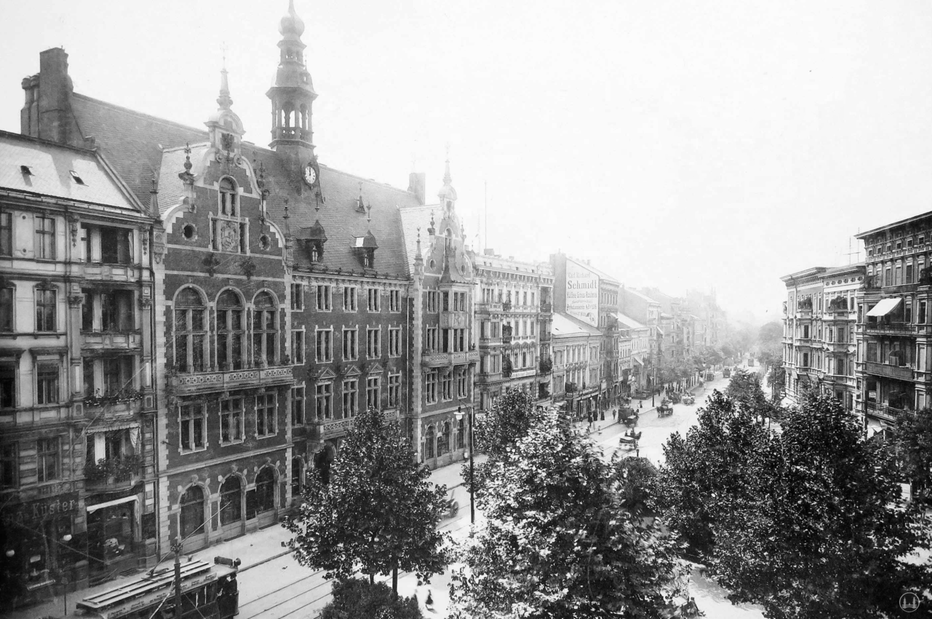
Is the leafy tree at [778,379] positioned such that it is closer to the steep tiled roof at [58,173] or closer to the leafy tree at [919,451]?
the leafy tree at [919,451]

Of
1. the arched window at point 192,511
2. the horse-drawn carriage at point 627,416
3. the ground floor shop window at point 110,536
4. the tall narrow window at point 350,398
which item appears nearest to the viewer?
the ground floor shop window at point 110,536

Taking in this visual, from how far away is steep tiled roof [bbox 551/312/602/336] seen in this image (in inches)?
2753

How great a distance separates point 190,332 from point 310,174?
16268 millimetres

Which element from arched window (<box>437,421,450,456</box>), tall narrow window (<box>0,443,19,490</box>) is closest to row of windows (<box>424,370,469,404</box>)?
arched window (<box>437,421,450,456</box>)

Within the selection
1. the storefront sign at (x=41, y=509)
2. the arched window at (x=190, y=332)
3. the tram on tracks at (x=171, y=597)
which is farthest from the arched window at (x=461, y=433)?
the storefront sign at (x=41, y=509)

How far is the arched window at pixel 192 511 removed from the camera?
96.4 ft

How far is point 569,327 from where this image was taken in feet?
240

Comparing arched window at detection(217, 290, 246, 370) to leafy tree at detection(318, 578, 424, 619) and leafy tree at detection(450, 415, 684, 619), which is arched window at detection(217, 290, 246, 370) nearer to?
leafy tree at detection(318, 578, 424, 619)

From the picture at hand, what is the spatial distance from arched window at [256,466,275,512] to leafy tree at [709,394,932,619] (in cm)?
2575

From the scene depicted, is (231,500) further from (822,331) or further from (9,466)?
(822,331)

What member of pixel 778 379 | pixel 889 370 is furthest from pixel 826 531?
pixel 778 379

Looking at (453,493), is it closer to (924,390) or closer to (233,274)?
(233,274)

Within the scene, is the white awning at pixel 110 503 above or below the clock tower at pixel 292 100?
below

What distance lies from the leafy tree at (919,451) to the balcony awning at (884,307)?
6.29 meters
